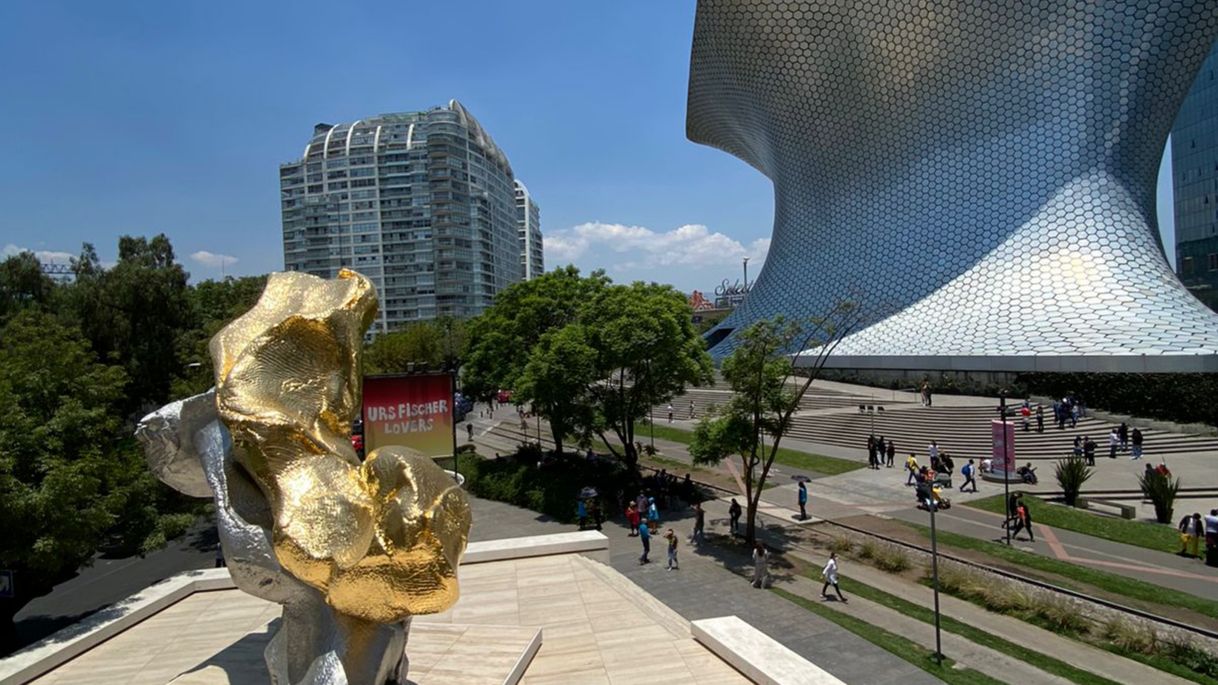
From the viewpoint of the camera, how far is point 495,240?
335 feet

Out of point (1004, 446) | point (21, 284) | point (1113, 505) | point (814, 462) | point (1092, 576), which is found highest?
point (21, 284)

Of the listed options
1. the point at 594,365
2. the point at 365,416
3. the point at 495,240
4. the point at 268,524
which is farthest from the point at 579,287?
the point at 495,240

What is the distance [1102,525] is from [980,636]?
813 cm

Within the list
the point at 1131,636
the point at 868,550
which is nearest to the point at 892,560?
the point at 868,550

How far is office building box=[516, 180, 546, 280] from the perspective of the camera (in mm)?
140500

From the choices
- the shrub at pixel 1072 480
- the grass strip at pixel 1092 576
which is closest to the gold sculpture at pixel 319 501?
the grass strip at pixel 1092 576

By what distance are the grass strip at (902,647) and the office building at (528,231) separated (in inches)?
4949

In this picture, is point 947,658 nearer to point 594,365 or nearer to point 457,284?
point 594,365

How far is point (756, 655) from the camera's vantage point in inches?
330

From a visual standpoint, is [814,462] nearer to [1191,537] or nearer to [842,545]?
[842,545]

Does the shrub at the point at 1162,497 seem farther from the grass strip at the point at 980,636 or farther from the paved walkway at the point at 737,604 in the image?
the paved walkway at the point at 737,604

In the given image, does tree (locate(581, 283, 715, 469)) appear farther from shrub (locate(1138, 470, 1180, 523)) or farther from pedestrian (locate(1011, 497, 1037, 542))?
shrub (locate(1138, 470, 1180, 523))

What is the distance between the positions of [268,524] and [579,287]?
22230mm

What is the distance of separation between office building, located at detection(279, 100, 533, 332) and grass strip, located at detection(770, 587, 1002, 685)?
77.6 meters
